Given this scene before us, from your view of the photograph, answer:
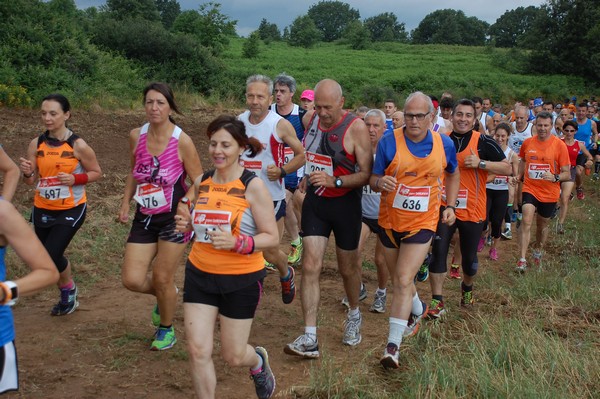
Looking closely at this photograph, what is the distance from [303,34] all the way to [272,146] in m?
59.9

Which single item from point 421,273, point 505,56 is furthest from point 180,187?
point 505,56

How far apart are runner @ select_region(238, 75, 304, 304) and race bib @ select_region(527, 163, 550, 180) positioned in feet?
14.5

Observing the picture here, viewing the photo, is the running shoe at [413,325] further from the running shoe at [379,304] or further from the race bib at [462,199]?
the race bib at [462,199]

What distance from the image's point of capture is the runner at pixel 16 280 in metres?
3.05

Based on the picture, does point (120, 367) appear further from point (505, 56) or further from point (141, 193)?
point (505, 56)

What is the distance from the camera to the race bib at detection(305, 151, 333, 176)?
5855 millimetres

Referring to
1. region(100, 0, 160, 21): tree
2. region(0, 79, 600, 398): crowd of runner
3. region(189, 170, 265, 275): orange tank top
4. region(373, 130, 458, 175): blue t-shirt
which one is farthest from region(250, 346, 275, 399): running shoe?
region(100, 0, 160, 21): tree

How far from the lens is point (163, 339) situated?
5.71m

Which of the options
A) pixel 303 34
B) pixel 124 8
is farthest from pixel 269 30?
pixel 124 8

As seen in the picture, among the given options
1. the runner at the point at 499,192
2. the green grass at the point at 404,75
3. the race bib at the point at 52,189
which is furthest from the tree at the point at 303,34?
the race bib at the point at 52,189

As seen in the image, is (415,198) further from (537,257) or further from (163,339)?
(537,257)

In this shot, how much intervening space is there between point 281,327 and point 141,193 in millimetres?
2046

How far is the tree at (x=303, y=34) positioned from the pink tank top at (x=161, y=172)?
200 feet

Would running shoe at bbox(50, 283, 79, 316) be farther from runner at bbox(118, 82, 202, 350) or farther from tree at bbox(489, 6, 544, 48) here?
tree at bbox(489, 6, 544, 48)
